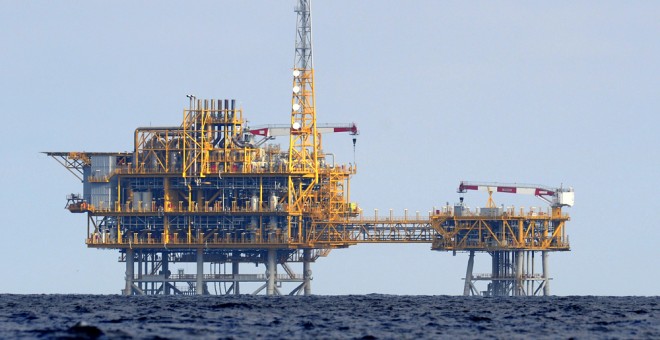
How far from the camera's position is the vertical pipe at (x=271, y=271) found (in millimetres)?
166188

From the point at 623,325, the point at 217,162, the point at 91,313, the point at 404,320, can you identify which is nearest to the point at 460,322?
the point at 404,320

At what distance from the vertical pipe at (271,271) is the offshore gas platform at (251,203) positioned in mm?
159

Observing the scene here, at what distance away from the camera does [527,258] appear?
171000 millimetres

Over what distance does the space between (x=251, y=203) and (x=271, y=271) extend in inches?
412

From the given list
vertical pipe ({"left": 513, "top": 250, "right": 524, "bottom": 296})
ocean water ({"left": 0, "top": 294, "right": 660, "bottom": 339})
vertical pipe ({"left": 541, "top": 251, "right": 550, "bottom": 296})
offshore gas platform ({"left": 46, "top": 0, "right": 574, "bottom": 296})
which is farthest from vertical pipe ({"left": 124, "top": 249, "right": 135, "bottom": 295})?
ocean water ({"left": 0, "top": 294, "right": 660, "bottom": 339})

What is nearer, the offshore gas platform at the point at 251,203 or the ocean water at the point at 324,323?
the ocean water at the point at 324,323

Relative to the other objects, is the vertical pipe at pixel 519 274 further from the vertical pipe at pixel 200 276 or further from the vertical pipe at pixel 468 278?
the vertical pipe at pixel 200 276

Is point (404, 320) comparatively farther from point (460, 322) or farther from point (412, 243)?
point (412, 243)

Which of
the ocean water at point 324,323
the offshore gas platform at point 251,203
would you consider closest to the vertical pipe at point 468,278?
the offshore gas platform at point 251,203

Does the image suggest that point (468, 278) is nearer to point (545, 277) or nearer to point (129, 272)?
point (545, 277)

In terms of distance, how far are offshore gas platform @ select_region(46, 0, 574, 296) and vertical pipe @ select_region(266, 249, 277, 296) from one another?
159 millimetres

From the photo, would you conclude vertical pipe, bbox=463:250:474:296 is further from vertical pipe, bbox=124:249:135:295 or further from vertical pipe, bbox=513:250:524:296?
vertical pipe, bbox=124:249:135:295

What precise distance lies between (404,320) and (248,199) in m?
81.5

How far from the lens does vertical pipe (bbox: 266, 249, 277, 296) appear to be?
166m
